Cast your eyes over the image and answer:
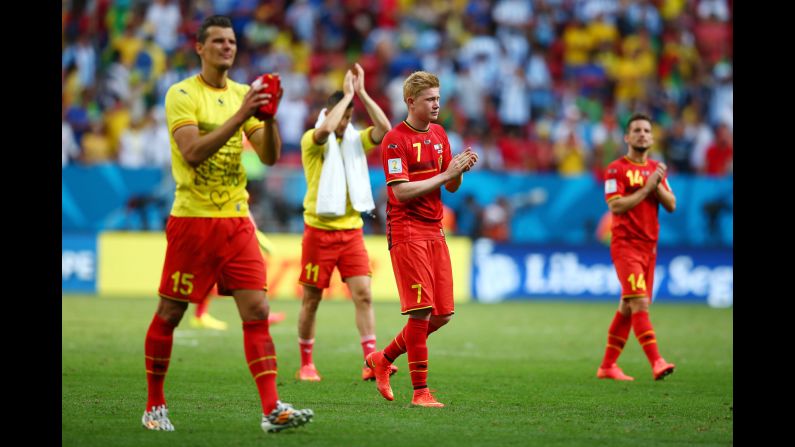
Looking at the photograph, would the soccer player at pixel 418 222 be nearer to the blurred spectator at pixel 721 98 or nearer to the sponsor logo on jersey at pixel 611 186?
the sponsor logo on jersey at pixel 611 186

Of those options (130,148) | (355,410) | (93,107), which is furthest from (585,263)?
(355,410)

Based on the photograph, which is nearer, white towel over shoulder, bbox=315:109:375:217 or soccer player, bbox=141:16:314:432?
Result: soccer player, bbox=141:16:314:432

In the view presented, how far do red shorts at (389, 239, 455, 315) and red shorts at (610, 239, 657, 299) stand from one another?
8.75 ft

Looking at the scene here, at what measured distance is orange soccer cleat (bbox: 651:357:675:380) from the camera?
10.6 m

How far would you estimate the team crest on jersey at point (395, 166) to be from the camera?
28.2ft

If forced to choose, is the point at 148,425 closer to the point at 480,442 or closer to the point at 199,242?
the point at 199,242

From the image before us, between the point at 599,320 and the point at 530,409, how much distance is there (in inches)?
347

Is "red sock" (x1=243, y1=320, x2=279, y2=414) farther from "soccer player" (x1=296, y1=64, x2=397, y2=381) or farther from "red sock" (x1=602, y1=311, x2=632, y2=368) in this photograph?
"red sock" (x1=602, y1=311, x2=632, y2=368)

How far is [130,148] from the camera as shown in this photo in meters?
22.7

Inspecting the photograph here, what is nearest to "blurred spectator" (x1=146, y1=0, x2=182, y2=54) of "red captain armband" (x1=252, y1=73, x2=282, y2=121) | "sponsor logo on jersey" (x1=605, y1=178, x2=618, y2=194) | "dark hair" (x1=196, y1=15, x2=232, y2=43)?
"sponsor logo on jersey" (x1=605, y1=178, x2=618, y2=194)

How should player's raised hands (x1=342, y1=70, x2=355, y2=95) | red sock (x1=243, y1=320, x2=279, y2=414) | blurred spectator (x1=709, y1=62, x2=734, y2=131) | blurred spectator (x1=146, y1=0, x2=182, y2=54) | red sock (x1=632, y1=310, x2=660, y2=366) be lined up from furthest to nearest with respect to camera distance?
blurred spectator (x1=146, y1=0, x2=182, y2=54), blurred spectator (x1=709, y1=62, x2=734, y2=131), red sock (x1=632, y1=310, x2=660, y2=366), player's raised hands (x1=342, y1=70, x2=355, y2=95), red sock (x1=243, y1=320, x2=279, y2=414)

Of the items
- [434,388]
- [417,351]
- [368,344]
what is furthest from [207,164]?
[368,344]

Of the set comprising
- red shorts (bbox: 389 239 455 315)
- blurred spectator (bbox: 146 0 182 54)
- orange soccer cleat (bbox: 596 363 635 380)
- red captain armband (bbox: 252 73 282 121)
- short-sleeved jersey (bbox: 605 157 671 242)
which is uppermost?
blurred spectator (bbox: 146 0 182 54)

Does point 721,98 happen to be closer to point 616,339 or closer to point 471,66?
point 471,66
